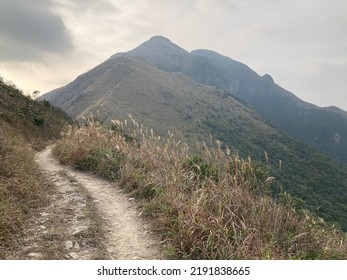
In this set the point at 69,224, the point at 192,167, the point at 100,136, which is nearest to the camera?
the point at 69,224

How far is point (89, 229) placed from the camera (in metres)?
6.16

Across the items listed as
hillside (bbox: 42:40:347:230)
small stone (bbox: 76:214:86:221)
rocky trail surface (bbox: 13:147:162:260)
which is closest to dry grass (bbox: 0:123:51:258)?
rocky trail surface (bbox: 13:147:162:260)

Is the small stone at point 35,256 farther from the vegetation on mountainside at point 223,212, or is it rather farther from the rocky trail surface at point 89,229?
the vegetation on mountainside at point 223,212

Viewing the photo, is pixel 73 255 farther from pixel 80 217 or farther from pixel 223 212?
pixel 223 212

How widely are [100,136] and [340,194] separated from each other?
296 ft

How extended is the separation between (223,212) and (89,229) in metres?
2.29

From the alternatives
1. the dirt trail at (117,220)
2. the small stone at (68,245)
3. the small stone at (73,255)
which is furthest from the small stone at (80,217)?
the small stone at (73,255)

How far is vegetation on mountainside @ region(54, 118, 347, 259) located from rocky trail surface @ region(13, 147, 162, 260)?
0.35 m

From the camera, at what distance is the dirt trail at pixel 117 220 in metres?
5.82

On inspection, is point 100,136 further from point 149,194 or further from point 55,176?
point 149,194

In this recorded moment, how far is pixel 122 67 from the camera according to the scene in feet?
627

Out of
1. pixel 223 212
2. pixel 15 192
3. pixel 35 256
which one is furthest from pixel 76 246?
pixel 223 212

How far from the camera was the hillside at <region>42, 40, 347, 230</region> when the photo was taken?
4008 inches
